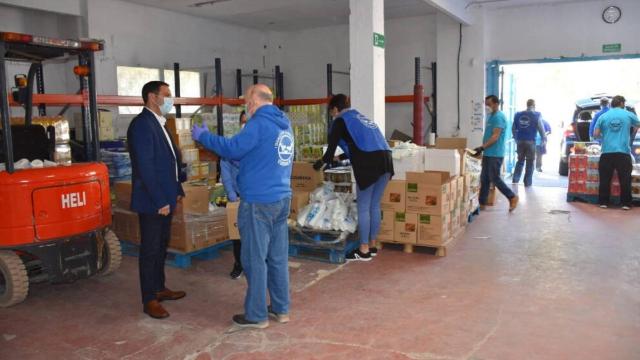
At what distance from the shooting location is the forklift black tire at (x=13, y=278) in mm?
4602

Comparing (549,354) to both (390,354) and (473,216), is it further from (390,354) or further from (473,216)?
(473,216)

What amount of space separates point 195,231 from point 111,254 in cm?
91

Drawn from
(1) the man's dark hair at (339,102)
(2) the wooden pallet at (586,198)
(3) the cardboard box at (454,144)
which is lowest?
(2) the wooden pallet at (586,198)

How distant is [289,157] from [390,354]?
1568 mm

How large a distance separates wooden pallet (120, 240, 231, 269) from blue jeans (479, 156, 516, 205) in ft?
14.8

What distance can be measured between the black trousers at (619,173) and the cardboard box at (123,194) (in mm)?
7256

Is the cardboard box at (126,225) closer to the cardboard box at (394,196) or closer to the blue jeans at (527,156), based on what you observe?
the cardboard box at (394,196)

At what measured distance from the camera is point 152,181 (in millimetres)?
4168

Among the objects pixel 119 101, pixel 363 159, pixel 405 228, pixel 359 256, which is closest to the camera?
pixel 363 159

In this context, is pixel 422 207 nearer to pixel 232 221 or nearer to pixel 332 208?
pixel 332 208

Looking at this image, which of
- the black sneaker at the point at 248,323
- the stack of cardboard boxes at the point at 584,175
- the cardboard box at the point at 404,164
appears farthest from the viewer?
the stack of cardboard boxes at the point at 584,175

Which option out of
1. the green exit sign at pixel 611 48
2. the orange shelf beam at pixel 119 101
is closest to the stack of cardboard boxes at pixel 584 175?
the green exit sign at pixel 611 48

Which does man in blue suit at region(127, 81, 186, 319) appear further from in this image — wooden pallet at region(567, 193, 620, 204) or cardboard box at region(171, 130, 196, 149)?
wooden pallet at region(567, 193, 620, 204)

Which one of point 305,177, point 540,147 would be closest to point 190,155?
point 305,177
